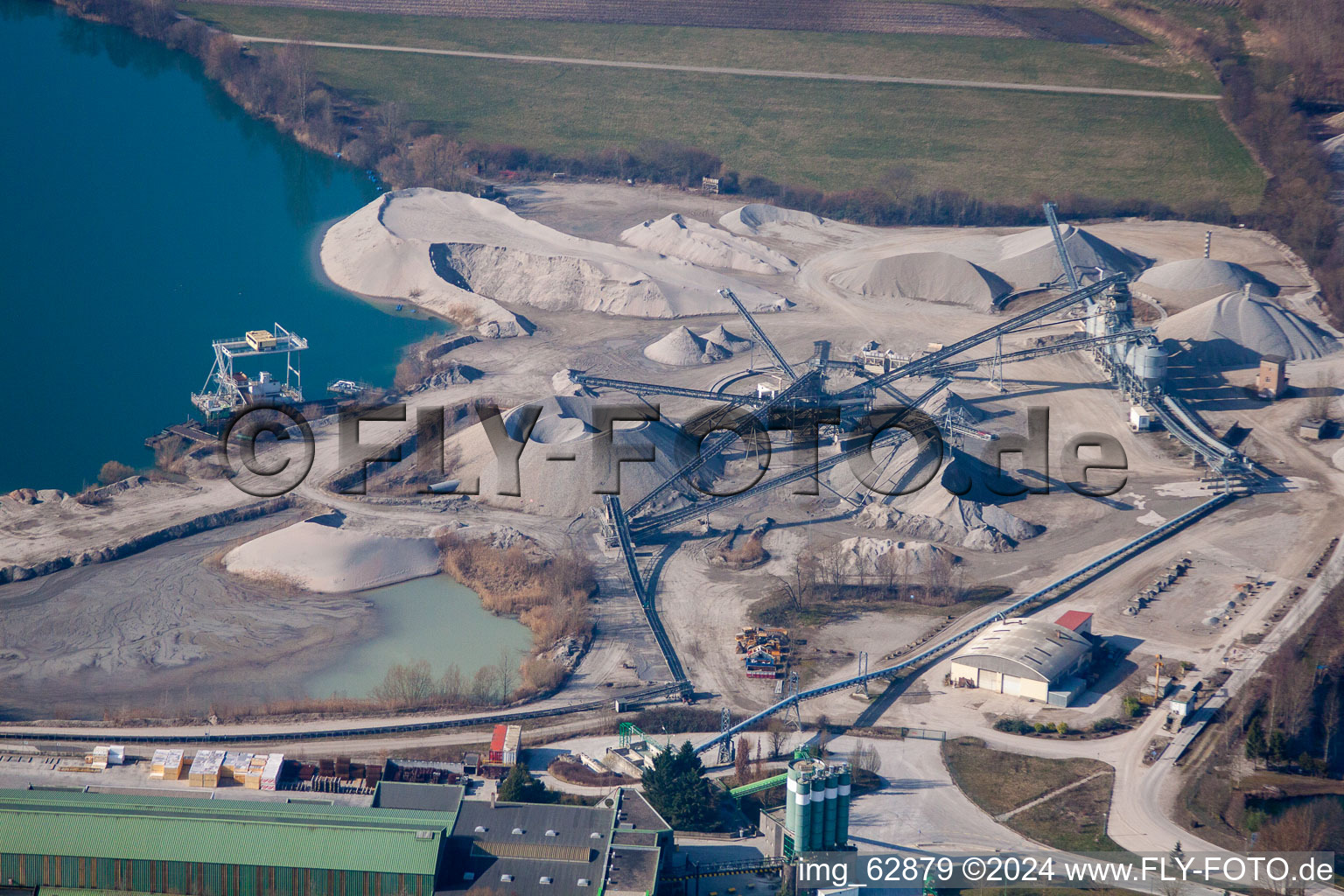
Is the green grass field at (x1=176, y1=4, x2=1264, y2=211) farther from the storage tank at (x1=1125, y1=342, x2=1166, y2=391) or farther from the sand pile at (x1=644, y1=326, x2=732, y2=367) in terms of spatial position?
the storage tank at (x1=1125, y1=342, x2=1166, y2=391)

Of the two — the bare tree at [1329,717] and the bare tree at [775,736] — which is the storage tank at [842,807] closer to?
the bare tree at [775,736]

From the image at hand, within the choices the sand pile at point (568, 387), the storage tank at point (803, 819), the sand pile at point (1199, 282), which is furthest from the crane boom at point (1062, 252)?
the storage tank at point (803, 819)

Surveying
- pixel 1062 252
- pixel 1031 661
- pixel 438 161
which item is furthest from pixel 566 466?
pixel 438 161

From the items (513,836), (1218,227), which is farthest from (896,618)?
(1218,227)

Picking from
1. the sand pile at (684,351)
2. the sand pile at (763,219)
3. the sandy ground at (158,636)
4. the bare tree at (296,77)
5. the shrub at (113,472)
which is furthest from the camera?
the bare tree at (296,77)

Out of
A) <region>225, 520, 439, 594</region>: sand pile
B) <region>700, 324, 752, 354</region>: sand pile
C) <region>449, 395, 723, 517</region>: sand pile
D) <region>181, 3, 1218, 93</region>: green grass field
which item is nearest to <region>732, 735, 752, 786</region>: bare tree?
<region>225, 520, 439, 594</region>: sand pile

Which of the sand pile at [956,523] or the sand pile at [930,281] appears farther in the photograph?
the sand pile at [930,281]
